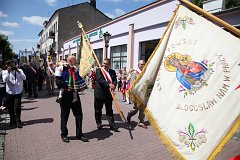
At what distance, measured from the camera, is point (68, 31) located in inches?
1437

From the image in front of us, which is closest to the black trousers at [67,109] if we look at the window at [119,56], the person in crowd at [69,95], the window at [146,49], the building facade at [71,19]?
the person in crowd at [69,95]

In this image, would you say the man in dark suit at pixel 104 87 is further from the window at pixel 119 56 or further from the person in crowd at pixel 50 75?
the window at pixel 119 56

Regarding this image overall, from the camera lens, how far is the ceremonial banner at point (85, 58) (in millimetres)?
6478

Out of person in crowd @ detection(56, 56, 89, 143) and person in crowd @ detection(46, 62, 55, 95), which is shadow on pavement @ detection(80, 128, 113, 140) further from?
person in crowd @ detection(46, 62, 55, 95)

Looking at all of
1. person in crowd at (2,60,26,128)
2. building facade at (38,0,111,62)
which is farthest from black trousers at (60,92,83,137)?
building facade at (38,0,111,62)

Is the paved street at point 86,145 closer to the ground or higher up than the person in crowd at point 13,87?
closer to the ground

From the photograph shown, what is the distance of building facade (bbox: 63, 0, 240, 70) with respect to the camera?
1216 cm

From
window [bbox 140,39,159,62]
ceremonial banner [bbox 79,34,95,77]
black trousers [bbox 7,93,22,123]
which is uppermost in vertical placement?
window [bbox 140,39,159,62]

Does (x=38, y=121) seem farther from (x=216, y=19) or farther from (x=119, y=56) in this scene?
(x=119, y=56)

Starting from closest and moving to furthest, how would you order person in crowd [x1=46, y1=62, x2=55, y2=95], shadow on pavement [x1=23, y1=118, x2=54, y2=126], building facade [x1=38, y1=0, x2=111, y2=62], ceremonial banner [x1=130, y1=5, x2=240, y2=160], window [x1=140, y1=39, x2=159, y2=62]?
1. ceremonial banner [x1=130, y1=5, x2=240, y2=160]
2. shadow on pavement [x1=23, y1=118, x2=54, y2=126]
3. person in crowd [x1=46, y1=62, x2=55, y2=95]
4. window [x1=140, y1=39, x2=159, y2=62]
5. building facade [x1=38, y1=0, x2=111, y2=62]

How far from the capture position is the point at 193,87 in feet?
7.78

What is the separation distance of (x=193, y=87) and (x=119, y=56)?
50.3ft

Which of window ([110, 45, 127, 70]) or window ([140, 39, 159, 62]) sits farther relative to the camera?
window ([110, 45, 127, 70])

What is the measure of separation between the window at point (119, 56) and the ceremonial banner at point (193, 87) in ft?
45.7
